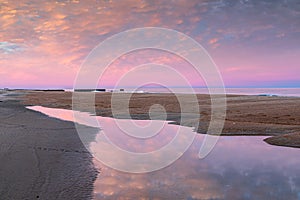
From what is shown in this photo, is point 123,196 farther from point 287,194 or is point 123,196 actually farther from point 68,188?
point 287,194

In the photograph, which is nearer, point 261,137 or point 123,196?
point 123,196

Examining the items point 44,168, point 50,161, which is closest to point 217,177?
point 44,168

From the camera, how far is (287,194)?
35.0 ft

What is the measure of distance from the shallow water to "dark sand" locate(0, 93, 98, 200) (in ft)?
2.55

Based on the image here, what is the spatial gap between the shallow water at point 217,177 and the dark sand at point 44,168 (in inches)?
30.7

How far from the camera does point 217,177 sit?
12.7 metres

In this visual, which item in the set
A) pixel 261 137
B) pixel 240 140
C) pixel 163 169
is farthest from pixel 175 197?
pixel 261 137

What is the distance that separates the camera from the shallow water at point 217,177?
1070 cm

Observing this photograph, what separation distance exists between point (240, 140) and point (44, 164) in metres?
14.1

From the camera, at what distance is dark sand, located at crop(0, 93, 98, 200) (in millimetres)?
10541

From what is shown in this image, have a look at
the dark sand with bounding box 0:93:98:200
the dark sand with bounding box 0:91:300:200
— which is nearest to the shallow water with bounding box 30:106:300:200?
the dark sand with bounding box 0:93:98:200

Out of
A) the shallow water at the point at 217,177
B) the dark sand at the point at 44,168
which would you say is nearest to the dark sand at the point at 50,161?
the dark sand at the point at 44,168

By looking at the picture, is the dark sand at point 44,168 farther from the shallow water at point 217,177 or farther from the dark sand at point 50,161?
the shallow water at point 217,177

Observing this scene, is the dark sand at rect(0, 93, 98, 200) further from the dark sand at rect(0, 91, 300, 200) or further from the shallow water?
the shallow water
